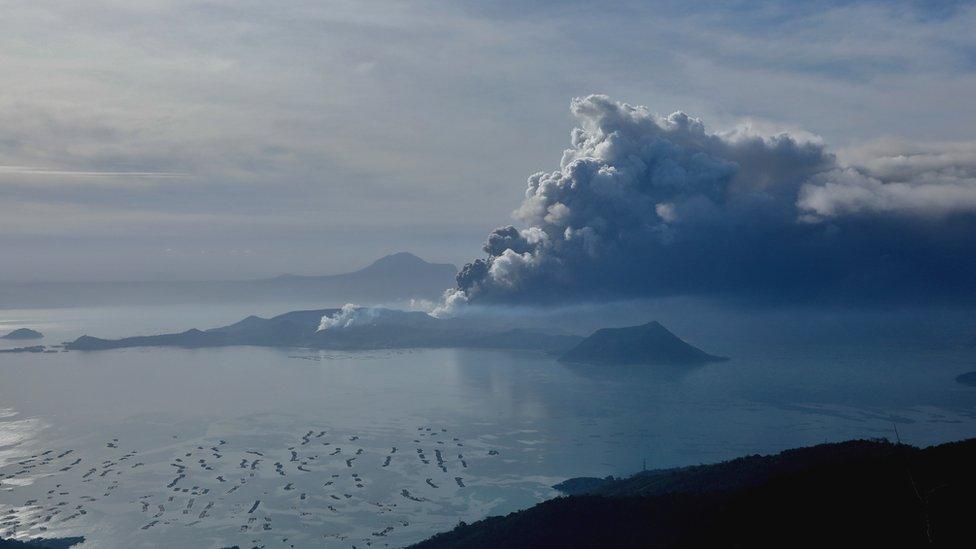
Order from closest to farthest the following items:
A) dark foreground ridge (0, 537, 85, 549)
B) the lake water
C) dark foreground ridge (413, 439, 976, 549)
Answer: dark foreground ridge (413, 439, 976, 549), dark foreground ridge (0, 537, 85, 549), the lake water

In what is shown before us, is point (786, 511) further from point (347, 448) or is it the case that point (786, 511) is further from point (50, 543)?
point (347, 448)

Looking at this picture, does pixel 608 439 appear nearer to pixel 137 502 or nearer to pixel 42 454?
pixel 137 502

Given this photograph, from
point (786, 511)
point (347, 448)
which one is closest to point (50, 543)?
point (347, 448)

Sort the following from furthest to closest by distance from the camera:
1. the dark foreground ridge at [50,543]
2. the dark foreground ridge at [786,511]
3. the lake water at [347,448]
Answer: the lake water at [347,448]
the dark foreground ridge at [50,543]
the dark foreground ridge at [786,511]

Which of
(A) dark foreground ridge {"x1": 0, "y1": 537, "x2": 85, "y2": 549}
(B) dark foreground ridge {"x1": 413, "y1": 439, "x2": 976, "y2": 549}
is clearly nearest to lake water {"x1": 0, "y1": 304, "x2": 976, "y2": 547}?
(A) dark foreground ridge {"x1": 0, "y1": 537, "x2": 85, "y2": 549}

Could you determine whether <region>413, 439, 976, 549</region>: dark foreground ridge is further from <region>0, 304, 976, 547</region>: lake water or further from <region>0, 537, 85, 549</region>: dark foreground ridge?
<region>0, 537, 85, 549</region>: dark foreground ridge

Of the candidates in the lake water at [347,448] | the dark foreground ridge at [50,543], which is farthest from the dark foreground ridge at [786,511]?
the dark foreground ridge at [50,543]

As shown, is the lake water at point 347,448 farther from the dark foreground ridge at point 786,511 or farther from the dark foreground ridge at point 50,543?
the dark foreground ridge at point 786,511

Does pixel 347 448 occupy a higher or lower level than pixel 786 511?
lower

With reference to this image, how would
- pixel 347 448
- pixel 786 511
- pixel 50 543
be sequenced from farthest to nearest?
pixel 347 448, pixel 50 543, pixel 786 511
